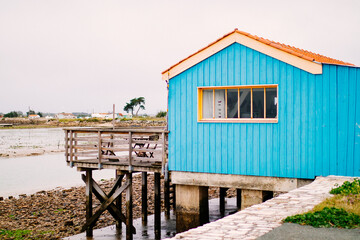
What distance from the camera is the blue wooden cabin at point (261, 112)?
10555 mm

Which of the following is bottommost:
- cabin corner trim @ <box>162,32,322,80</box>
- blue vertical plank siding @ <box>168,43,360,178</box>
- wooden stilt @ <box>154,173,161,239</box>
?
wooden stilt @ <box>154,173,161,239</box>

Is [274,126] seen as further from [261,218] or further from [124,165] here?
[124,165]

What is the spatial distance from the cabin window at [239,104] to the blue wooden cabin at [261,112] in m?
0.03

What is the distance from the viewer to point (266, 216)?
273 inches

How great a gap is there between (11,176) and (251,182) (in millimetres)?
23208

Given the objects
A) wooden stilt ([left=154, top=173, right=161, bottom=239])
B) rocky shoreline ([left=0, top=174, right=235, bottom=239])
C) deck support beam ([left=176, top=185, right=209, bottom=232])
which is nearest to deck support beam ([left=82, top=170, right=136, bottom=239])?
wooden stilt ([left=154, top=173, right=161, bottom=239])

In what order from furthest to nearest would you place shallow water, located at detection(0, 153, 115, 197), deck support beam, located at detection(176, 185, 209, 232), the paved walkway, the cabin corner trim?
shallow water, located at detection(0, 153, 115, 197) < deck support beam, located at detection(176, 185, 209, 232) < the cabin corner trim < the paved walkway

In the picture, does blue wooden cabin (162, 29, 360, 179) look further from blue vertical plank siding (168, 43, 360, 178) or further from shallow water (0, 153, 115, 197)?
shallow water (0, 153, 115, 197)

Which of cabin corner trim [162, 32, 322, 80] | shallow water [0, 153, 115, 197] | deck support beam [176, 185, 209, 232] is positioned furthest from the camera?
shallow water [0, 153, 115, 197]

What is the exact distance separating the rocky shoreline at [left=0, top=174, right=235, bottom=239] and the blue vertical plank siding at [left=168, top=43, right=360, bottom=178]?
6.09 meters

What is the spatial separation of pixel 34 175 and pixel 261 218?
26.8 m

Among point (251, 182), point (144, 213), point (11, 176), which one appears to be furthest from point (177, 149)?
point (11, 176)

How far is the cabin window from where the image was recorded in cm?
1136

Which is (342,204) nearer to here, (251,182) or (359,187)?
(359,187)
